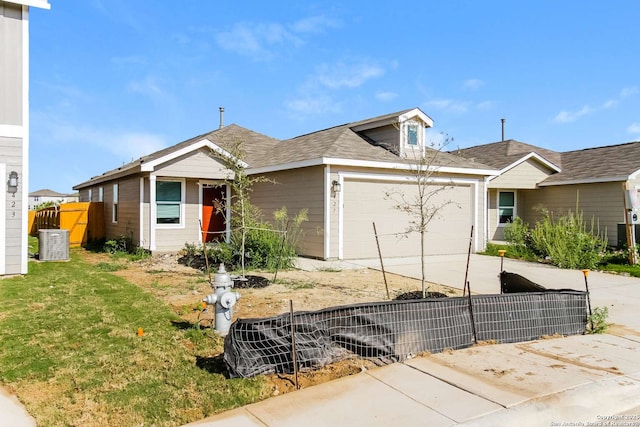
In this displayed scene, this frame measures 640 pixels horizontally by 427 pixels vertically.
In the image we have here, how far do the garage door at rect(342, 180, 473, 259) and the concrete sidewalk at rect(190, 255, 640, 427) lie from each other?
282 inches

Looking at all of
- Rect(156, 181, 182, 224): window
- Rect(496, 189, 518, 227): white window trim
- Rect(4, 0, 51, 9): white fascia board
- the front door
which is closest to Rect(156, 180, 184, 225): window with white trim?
Rect(156, 181, 182, 224): window

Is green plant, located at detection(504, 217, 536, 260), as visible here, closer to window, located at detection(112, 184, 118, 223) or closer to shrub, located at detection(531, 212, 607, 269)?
shrub, located at detection(531, 212, 607, 269)

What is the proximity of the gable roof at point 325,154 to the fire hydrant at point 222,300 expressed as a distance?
6.17 metres

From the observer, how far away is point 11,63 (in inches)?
363

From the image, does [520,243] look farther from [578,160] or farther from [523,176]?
[578,160]

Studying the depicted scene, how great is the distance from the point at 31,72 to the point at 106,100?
18.9ft

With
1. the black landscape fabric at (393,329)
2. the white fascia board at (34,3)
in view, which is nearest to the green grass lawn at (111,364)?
the black landscape fabric at (393,329)

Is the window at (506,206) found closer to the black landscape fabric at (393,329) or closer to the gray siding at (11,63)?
the black landscape fabric at (393,329)

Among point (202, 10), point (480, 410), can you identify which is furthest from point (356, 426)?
point (202, 10)

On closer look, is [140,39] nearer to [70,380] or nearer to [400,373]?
[70,380]

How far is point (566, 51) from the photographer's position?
40.3 feet

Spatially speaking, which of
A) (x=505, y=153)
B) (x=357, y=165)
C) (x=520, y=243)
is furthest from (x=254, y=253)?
(x=505, y=153)

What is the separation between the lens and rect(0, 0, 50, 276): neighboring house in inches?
362

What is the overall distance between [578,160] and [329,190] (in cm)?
1382
